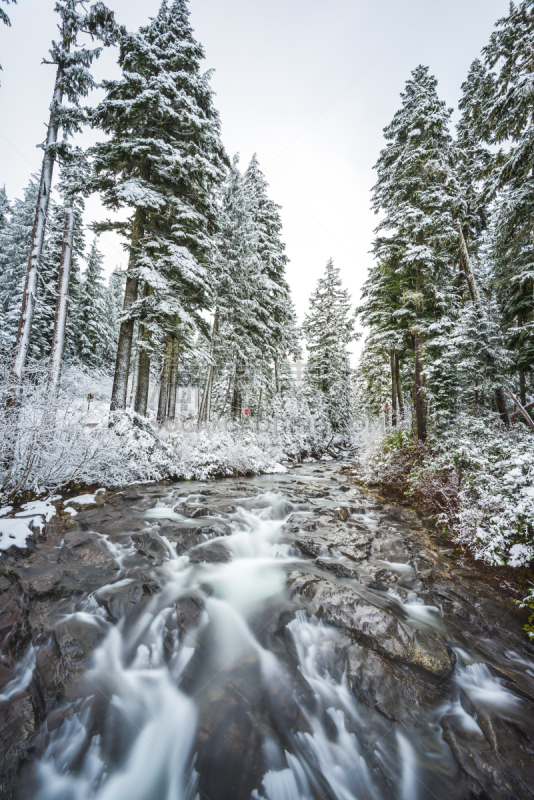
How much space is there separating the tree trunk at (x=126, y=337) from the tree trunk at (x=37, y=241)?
8.33ft

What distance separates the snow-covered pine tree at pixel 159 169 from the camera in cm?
1017

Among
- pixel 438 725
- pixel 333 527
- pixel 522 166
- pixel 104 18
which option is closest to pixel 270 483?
pixel 333 527

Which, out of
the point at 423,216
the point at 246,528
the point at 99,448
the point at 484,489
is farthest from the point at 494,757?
the point at 423,216

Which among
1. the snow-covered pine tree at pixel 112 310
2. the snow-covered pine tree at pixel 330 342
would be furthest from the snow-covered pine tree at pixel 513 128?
the snow-covered pine tree at pixel 112 310

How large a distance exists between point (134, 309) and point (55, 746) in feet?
33.5

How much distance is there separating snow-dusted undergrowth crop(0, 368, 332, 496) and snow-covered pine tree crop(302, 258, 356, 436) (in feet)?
40.4

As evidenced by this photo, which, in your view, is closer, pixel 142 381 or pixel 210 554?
A: pixel 210 554

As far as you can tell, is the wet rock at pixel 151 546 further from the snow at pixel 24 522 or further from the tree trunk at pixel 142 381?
the tree trunk at pixel 142 381

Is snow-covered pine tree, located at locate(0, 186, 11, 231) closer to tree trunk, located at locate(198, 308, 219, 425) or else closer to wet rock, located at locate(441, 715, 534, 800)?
tree trunk, located at locate(198, 308, 219, 425)

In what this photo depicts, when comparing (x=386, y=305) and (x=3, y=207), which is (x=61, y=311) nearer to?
(x=386, y=305)

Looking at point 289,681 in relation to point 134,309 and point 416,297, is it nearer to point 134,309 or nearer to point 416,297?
point 134,309

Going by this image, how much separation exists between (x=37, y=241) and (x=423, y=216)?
12680 mm

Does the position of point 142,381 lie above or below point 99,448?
above

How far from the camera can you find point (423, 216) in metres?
11.4
